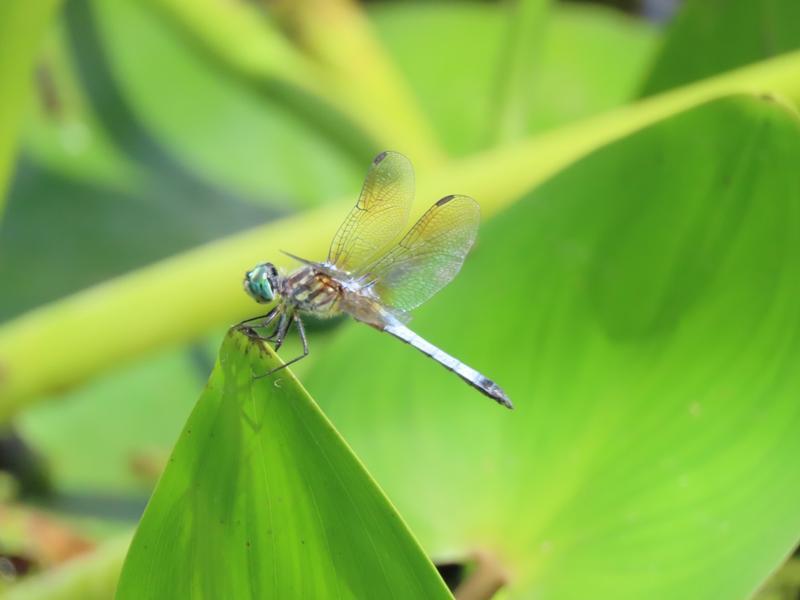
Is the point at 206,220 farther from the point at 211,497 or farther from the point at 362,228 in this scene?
the point at 211,497

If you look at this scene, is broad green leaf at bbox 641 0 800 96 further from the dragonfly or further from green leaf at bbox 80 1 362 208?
green leaf at bbox 80 1 362 208

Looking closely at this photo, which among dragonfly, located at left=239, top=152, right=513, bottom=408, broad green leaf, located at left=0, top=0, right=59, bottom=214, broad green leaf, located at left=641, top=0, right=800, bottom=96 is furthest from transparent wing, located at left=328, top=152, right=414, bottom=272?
broad green leaf, located at left=641, top=0, right=800, bottom=96

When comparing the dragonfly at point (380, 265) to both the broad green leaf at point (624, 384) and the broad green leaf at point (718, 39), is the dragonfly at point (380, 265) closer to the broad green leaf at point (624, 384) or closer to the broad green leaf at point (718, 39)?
the broad green leaf at point (624, 384)

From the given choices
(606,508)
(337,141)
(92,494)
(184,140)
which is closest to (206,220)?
(184,140)

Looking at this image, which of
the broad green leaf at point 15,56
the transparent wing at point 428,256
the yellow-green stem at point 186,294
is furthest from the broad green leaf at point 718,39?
the broad green leaf at point 15,56

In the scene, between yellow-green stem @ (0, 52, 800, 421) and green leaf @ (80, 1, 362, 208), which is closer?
yellow-green stem @ (0, 52, 800, 421)

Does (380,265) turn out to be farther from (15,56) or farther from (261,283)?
(15,56)
